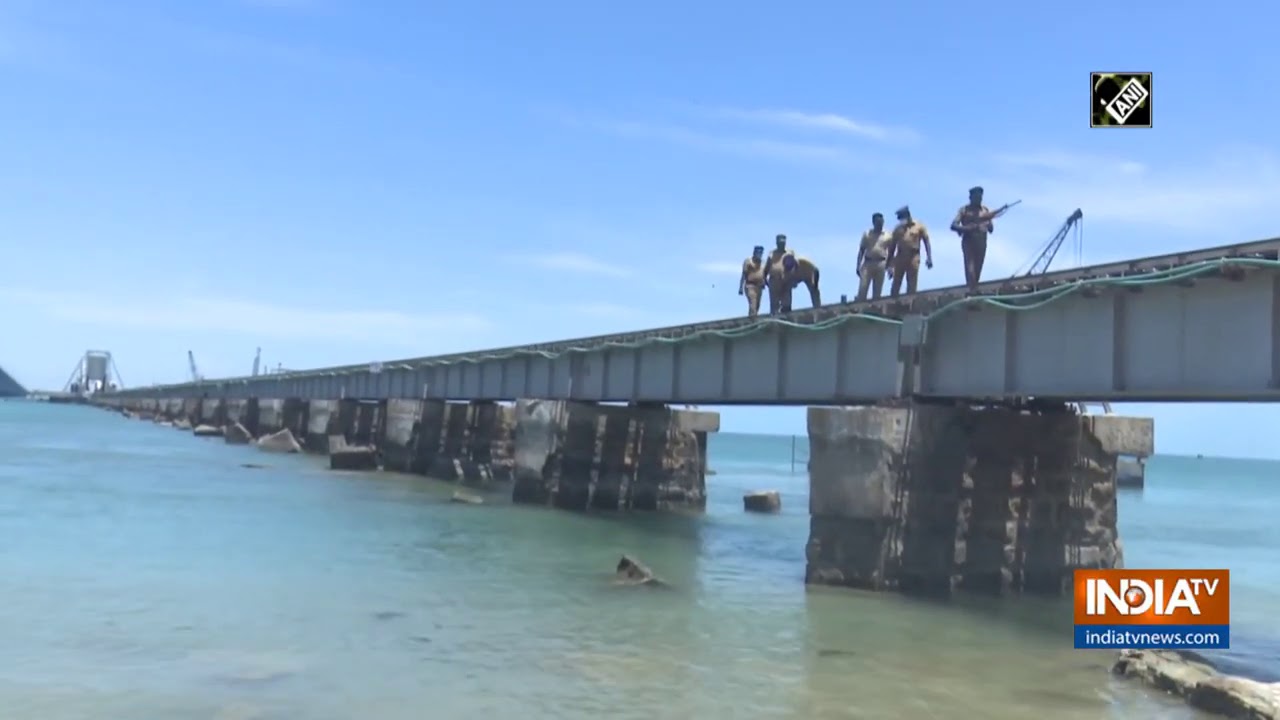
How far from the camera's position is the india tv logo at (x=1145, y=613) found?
14.8 meters

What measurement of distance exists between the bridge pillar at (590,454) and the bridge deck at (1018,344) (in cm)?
158

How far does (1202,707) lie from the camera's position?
12320 mm

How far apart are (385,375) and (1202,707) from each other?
50903mm

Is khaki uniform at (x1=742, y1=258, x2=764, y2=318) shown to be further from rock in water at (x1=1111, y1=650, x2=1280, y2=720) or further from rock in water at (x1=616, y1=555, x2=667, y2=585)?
rock in water at (x1=1111, y1=650, x2=1280, y2=720)

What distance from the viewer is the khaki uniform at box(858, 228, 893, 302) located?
22797mm

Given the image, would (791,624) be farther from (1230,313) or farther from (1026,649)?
(1230,313)

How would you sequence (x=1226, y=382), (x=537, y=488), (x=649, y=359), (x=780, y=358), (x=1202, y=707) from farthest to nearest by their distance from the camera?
(x=537, y=488) → (x=649, y=359) → (x=780, y=358) → (x=1226, y=382) → (x=1202, y=707)

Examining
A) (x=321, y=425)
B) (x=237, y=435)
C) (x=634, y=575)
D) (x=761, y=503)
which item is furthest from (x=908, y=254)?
(x=237, y=435)

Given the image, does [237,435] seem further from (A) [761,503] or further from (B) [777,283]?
(B) [777,283]

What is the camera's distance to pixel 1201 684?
12414mm

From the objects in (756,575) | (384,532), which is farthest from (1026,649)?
(384,532)

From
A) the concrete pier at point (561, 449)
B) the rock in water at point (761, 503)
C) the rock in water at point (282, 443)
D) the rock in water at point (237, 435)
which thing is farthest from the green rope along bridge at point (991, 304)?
the rock in water at point (237, 435)

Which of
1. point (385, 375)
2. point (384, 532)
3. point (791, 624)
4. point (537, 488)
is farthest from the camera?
point (385, 375)

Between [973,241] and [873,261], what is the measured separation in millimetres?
3053
